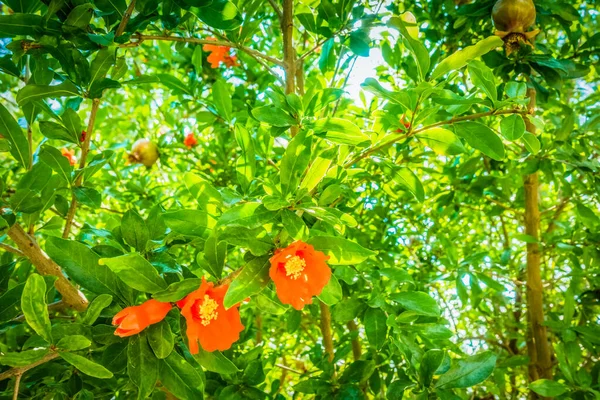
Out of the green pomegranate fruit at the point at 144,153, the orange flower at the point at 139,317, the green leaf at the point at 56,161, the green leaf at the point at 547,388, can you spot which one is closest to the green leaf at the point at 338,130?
the orange flower at the point at 139,317

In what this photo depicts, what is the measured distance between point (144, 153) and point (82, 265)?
4.10 feet

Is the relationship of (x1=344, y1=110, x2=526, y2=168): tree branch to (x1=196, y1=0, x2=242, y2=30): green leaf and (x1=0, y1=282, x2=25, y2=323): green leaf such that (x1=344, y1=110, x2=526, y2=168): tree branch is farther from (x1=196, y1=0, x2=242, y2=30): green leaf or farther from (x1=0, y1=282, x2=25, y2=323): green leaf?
(x1=0, y1=282, x2=25, y2=323): green leaf

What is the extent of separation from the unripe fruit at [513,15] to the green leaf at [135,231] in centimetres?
92

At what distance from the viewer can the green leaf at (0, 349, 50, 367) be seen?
59 centimetres

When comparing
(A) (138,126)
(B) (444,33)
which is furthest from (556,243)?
(A) (138,126)

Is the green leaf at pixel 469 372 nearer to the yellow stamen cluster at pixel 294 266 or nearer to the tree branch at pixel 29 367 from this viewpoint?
the yellow stamen cluster at pixel 294 266

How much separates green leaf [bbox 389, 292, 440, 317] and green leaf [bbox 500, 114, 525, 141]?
0.31 m

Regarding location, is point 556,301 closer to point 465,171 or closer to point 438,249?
point 438,249

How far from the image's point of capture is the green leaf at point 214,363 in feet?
2.22

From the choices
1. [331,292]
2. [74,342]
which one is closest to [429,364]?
[331,292]

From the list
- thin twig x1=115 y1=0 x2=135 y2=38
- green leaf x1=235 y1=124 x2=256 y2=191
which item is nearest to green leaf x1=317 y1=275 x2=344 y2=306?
green leaf x1=235 y1=124 x2=256 y2=191

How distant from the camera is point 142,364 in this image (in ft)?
2.12

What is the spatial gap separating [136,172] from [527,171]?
56.8 inches

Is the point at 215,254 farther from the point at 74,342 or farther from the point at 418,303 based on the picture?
the point at 418,303
